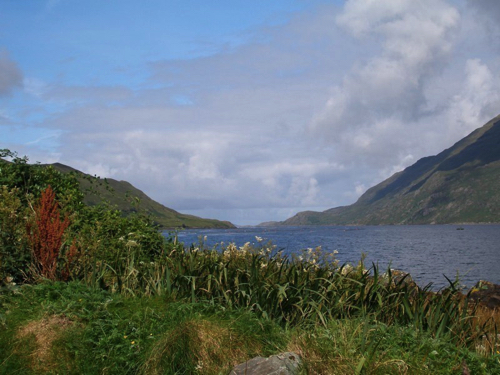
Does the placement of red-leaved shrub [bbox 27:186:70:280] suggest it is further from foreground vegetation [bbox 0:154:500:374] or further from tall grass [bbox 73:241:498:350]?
tall grass [bbox 73:241:498:350]

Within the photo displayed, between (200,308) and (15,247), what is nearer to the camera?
(200,308)

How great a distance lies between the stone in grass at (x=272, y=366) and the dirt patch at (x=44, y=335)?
2492 mm

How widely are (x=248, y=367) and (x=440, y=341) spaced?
286 centimetres

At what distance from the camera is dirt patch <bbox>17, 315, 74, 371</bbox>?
19.4ft

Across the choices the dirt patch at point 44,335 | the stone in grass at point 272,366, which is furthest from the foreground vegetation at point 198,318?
the stone in grass at point 272,366

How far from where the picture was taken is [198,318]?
6.23 m

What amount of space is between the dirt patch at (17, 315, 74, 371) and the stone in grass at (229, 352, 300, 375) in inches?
98.1

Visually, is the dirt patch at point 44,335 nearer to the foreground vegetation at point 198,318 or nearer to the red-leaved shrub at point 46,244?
the foreground vegetation at point 198,318

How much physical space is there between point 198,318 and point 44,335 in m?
2.11

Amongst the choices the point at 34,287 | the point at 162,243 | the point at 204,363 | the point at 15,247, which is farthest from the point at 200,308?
the point at 162,243

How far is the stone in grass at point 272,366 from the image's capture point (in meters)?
5.09

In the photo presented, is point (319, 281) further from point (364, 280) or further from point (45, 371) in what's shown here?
point (45, 371)

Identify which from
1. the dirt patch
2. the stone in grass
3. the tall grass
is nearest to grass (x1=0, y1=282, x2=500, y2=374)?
the dirt patch

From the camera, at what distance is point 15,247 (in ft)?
28.3
